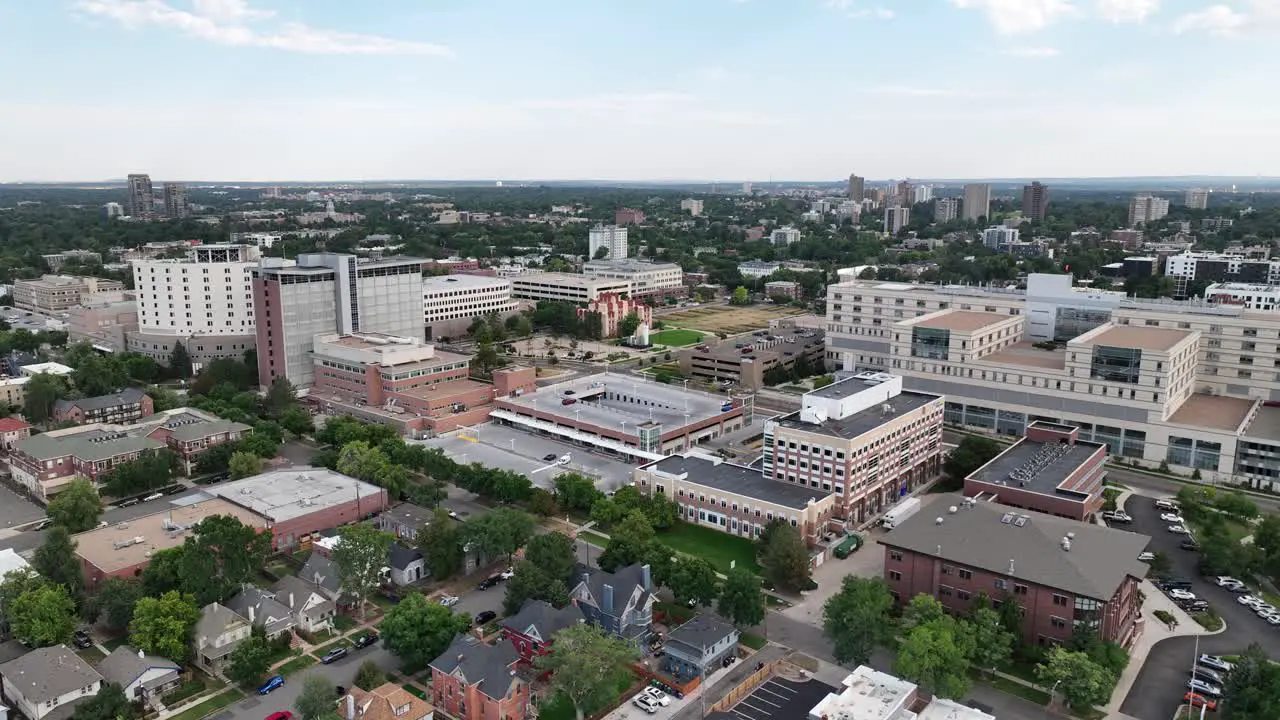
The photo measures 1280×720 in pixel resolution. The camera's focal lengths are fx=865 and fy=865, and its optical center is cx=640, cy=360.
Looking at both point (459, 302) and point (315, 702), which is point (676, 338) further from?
point (315, 702)

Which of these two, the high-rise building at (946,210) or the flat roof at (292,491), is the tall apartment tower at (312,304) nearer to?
the flat roof at (292,491)

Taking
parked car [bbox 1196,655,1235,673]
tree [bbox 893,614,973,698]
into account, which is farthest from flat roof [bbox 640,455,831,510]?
parked car [bbox 1196,655,1235,673]

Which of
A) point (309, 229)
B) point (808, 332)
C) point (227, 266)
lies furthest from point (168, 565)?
point (309, 229)

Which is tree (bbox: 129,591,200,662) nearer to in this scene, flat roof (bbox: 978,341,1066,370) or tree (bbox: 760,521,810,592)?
tree (bbox: 760,521,810,592)

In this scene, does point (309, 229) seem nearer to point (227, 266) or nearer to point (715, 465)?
point (227, 266)

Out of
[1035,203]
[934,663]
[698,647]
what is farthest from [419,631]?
[1035,203]
